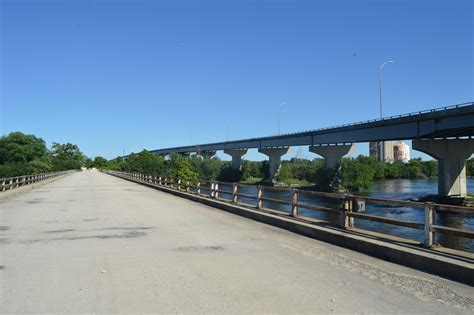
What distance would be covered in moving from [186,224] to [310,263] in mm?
6417

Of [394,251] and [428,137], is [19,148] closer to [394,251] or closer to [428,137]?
[428,137]

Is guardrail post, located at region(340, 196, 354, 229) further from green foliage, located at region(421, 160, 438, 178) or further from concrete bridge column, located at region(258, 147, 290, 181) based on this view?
green foliage, located at region(421, 160, 438, 178)

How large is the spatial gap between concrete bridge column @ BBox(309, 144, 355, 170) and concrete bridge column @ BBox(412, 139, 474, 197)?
19185mm

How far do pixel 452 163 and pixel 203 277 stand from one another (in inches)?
2142

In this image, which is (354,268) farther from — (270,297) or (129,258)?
(129,258)

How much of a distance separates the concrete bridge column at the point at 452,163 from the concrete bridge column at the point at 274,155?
38.7 m

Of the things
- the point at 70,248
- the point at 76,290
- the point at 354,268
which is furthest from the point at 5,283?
the point at 354,268

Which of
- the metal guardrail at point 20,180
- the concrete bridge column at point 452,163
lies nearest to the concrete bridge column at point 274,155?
the concrete bridge column at point 452,163

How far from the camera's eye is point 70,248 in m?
9.98

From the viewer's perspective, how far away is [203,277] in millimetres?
7309

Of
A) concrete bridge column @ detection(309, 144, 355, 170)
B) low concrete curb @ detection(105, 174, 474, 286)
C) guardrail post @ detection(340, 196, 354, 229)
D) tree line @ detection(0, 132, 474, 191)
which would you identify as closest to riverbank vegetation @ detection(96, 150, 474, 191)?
tree line @ detection(0, 132, 474, 191)

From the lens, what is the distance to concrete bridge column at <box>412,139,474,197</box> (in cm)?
5450

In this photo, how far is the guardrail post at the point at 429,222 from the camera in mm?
8445

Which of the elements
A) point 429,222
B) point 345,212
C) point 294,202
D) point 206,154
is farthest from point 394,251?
point 206,154
